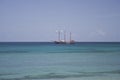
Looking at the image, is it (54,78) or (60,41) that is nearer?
(54,78)

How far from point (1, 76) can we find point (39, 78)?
42.2 inches

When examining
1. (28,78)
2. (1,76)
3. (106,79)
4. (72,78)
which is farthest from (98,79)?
(1,76)

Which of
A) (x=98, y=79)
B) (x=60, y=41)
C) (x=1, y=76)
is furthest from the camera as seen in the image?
(x=60, y=41)

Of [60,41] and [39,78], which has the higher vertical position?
[39,78]

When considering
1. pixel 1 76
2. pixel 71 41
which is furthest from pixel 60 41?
pixel 1 76

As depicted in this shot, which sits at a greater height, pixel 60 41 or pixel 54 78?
pixel 54 78

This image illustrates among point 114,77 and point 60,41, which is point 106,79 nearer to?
point 114,77

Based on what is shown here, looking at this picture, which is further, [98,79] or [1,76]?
[1,76]

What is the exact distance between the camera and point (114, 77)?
24.9ft

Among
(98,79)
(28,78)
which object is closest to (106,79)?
(98,79)

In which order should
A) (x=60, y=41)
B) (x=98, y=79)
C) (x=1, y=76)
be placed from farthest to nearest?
1. (x=60, y=41)
2. (x=1, y=76)
3. (x=98, y=79)

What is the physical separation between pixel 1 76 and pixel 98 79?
255cm

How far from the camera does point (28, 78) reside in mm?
7594

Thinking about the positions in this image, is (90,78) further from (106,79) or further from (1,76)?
(1,76)
